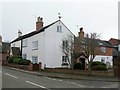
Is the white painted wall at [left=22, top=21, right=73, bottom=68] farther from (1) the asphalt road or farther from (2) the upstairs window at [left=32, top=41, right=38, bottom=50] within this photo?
(1) the asphalt road

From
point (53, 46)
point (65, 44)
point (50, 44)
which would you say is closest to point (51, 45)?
point (50, 44)

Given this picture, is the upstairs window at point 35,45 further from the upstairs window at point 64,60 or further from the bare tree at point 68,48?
the upstairs window at point 64,60

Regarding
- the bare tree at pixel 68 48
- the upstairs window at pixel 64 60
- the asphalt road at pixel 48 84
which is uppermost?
the bare tree at pixel 68 48

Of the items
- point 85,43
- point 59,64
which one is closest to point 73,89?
point 85,43

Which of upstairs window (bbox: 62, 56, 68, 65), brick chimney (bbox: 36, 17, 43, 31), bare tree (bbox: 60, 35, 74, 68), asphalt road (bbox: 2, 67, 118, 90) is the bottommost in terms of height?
asphalt road (bbox: 2, 67, 118, 90)

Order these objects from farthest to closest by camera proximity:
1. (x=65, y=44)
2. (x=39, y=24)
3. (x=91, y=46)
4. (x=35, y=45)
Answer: (x=39, y=24) < (x=35, y=45) < (x=65, y=44) < (x=91, y=46)

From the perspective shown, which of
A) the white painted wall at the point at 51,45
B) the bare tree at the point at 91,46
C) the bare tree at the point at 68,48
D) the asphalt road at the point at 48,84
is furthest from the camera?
the white painted wall at the point at 51,45

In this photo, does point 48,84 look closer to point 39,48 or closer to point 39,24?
point 39,48

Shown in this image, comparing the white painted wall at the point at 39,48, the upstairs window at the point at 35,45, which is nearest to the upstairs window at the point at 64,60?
the white painted wall at the point at 39,48

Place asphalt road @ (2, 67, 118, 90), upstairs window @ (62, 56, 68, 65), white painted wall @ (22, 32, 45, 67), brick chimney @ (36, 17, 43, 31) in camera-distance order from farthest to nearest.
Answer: brick chimney @ (36, 17, 43, 31), upstairs window @ (62, 56, 68, 65), white painted wall @ (22, 32, 45, 67), asphalt road @ (2, 67, 118, 90)

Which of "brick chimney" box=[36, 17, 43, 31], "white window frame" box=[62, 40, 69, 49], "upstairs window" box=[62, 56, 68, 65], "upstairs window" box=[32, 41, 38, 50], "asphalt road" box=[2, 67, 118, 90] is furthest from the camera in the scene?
"brick chimney" box=[36, 17, 43, 31]

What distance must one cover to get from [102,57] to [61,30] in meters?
15.8

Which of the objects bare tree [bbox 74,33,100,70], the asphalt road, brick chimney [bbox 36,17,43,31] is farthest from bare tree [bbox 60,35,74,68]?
the asphalt road

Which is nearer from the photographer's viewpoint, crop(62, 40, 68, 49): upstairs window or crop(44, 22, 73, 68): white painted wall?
crop(62, 40, 68, 49): upstairs window
